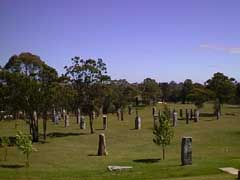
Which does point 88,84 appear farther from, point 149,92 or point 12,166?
point 149,92

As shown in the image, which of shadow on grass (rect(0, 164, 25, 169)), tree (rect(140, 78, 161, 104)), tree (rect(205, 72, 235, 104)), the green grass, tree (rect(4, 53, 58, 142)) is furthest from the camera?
tree (rect(140, 78, 161, 104))

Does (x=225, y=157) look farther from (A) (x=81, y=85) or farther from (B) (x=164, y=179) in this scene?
(A) (x=81, y=85)

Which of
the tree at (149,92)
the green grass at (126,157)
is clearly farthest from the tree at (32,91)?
the tree at (149,92)

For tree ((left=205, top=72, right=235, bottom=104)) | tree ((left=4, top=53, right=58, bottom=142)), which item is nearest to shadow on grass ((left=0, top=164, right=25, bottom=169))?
tree ((left=4, top=53, right=58, bottom=142))

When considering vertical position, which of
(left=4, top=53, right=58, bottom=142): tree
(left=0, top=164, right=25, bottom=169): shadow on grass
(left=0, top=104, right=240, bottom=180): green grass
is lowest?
(left=0, top=164, right=25, bottom=169): shadow on grass

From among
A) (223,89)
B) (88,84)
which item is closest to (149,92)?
(223,89)

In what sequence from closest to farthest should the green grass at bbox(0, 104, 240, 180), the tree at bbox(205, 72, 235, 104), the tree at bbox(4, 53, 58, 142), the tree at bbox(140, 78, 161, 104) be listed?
the green grass at bbox(0, 104, 240, 180), the tree at bbox(4, 53, 58, 142), the tree at bbox(205, 72, 235, 104), the tree at bbox(140, 78, 161, 104)

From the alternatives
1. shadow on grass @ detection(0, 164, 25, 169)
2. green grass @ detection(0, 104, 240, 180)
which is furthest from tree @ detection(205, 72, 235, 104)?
shadow on grass @ detection(0, 164, 25, 169)

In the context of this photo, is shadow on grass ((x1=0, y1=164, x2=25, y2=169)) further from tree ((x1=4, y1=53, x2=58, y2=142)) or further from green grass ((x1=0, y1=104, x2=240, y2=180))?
tree ((x1=4, y1=53, x2=58, y2=142))

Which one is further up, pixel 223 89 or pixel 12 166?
pixel 223 89

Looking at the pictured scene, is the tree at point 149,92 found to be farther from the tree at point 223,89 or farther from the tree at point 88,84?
the tree at point 88,84

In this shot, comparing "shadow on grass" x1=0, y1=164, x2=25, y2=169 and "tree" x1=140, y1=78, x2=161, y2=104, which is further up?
"tree" x1=140, y1=78, x2=161, y2=104

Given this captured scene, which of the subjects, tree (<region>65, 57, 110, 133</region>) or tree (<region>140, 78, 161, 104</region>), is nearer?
tree (<region>65, 57, 110, 133</region>)

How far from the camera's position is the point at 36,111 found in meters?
50.7
